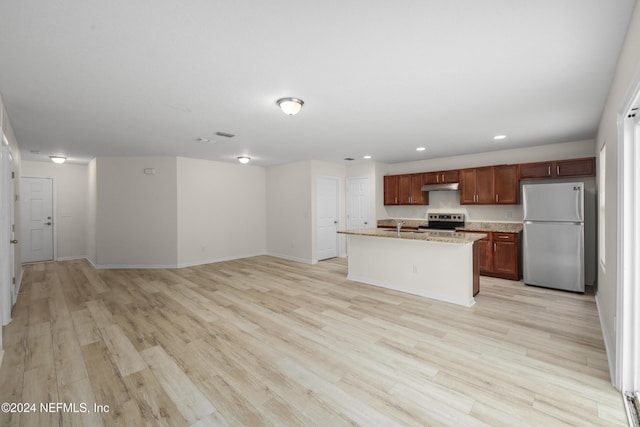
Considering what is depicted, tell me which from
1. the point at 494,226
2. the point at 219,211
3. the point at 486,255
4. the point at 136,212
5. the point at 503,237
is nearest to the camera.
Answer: the point at 503,237

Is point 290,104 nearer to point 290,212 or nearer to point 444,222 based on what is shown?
point 290,212

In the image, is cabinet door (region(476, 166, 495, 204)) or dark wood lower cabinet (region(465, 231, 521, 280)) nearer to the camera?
dark wood lower cabinet (region(465, 231, 521, 280))

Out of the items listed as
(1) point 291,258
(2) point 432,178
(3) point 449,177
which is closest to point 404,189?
(2) point 432,178

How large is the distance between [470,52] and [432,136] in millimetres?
2537

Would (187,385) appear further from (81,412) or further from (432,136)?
(432,136)

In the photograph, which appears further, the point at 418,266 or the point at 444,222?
the point at 444,222

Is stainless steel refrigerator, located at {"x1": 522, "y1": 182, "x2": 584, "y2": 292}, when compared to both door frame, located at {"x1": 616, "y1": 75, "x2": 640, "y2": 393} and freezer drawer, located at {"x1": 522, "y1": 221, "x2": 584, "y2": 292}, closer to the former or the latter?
freezer drawer, located at {"x1": 522, "y1": 221, "x2": 584, "y2": 292}

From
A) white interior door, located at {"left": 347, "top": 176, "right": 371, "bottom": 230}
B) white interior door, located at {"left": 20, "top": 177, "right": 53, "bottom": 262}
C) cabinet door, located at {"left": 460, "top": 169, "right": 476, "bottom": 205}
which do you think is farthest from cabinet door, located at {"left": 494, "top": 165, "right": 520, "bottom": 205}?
white interior door, located at {"left": 20, "top": 177, "right": 53, "bottom": 262}

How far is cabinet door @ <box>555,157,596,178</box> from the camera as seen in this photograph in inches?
179

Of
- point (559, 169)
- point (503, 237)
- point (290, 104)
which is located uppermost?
point (290, 104)

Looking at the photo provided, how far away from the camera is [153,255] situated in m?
6.22

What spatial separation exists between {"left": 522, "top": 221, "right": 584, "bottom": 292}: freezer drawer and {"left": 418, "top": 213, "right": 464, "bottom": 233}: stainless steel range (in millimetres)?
1493

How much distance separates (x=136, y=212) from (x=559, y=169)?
8.15m

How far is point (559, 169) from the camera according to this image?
4.79m
